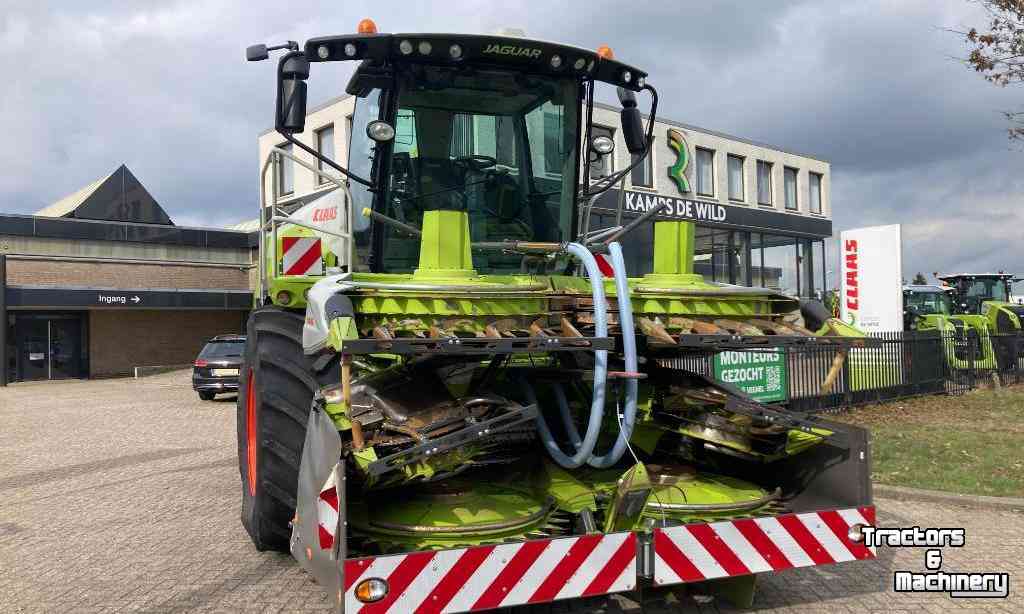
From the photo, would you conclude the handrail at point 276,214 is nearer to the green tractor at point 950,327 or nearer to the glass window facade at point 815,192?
the green tractor at point 950,327

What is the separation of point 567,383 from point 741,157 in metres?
28.6

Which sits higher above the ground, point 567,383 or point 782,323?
point 782,323

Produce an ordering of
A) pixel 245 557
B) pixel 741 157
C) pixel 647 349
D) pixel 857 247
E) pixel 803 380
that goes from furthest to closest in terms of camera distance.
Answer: pixel 741 157, pixel 857 247, pixel 803 380, pixel 245 557, pixel 647 349

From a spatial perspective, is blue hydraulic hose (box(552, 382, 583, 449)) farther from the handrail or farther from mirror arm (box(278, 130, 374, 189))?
mirror arm (box(278, 130, 374, 189))

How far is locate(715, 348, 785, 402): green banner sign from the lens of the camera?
35.3 ft

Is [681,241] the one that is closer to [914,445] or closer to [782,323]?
[782,323]

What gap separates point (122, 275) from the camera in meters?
27.5

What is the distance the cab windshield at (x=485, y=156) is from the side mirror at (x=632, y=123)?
0.40 meters

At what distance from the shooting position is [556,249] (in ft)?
15.4

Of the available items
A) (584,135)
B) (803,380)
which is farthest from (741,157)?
(584,135)

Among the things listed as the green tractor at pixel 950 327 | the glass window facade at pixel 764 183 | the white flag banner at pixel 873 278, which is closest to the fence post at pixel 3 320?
the white flag banner at pixel 873 278

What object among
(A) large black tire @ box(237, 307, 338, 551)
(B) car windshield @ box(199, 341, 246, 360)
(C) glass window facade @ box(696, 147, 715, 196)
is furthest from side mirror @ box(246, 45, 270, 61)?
(C) glass window facade @ box(696, 147, 715, 196)

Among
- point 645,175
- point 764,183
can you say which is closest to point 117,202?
point 645,175

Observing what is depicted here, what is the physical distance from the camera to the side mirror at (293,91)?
4598 millimetres
